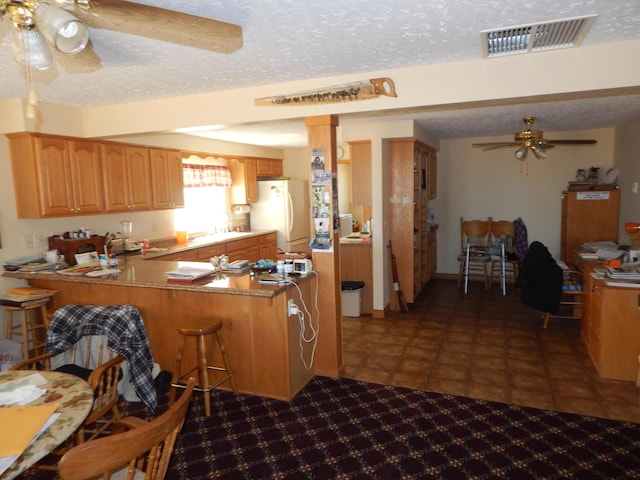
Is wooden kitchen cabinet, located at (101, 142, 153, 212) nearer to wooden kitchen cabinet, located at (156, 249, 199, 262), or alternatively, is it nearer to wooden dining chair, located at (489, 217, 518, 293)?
wooden kitchen cabinet, located at (156, 249, 199, 262)

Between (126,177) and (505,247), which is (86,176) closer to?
(126,177)

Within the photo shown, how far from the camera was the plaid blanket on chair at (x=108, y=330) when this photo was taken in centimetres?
240

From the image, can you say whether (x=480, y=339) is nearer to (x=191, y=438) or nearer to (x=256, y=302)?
(x=256, y=302)

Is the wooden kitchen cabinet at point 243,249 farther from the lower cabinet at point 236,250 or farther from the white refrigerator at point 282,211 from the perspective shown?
the white refrigerator at point 282,211

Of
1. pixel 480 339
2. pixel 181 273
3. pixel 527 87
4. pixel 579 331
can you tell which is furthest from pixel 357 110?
pixel 579 331

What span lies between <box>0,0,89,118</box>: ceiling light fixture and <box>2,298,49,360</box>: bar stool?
256cm

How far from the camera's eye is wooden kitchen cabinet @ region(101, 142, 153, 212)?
4152mm

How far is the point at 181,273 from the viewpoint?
10.0ft

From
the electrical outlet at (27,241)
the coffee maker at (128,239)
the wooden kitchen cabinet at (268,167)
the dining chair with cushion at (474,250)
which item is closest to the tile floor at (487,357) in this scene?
the dining chair with cushion at (474,250)

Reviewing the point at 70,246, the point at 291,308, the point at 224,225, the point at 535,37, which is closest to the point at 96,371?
the point at 291,308

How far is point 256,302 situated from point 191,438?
93cm

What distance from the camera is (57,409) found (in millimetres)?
1646

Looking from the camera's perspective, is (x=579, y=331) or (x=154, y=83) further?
(x=579, y=331)

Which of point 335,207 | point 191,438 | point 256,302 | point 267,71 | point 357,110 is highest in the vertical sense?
point 267,71
